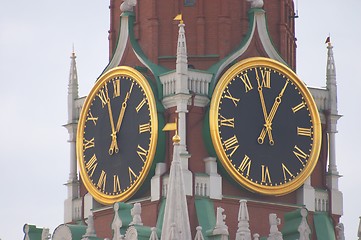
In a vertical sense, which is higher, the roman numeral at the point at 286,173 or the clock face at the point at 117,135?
the clock face at the point at 117,135

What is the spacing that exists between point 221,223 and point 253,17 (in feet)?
17.0

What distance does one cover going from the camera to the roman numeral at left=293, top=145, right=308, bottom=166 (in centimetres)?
4978

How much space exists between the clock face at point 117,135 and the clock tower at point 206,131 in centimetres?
2

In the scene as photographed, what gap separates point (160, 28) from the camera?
165ft

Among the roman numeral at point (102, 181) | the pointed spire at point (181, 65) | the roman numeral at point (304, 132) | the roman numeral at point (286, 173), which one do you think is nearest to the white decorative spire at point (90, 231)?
the roman numeral at point (102, 181)

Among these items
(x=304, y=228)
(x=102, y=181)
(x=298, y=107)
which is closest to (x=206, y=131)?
(x=298, y=107)

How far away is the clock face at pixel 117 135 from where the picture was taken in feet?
161

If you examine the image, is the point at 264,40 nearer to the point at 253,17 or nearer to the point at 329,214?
the point at 253,17

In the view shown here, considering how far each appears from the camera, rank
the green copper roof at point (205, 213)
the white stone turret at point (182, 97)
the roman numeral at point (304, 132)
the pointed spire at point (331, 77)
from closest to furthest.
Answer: the green copper roof at point (205, 213)
the white stone turret at point (182, 97)
the roman numeral at point (304, 132)
the pointed spire at point (331, 77)

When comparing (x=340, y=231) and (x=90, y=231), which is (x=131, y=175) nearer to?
(x=90, y=231)

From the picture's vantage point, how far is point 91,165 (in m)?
50.4

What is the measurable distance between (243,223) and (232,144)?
200cm

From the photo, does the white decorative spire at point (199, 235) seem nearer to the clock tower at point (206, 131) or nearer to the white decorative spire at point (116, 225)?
the clock tower at point (206, 131)

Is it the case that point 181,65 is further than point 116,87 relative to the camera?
No
